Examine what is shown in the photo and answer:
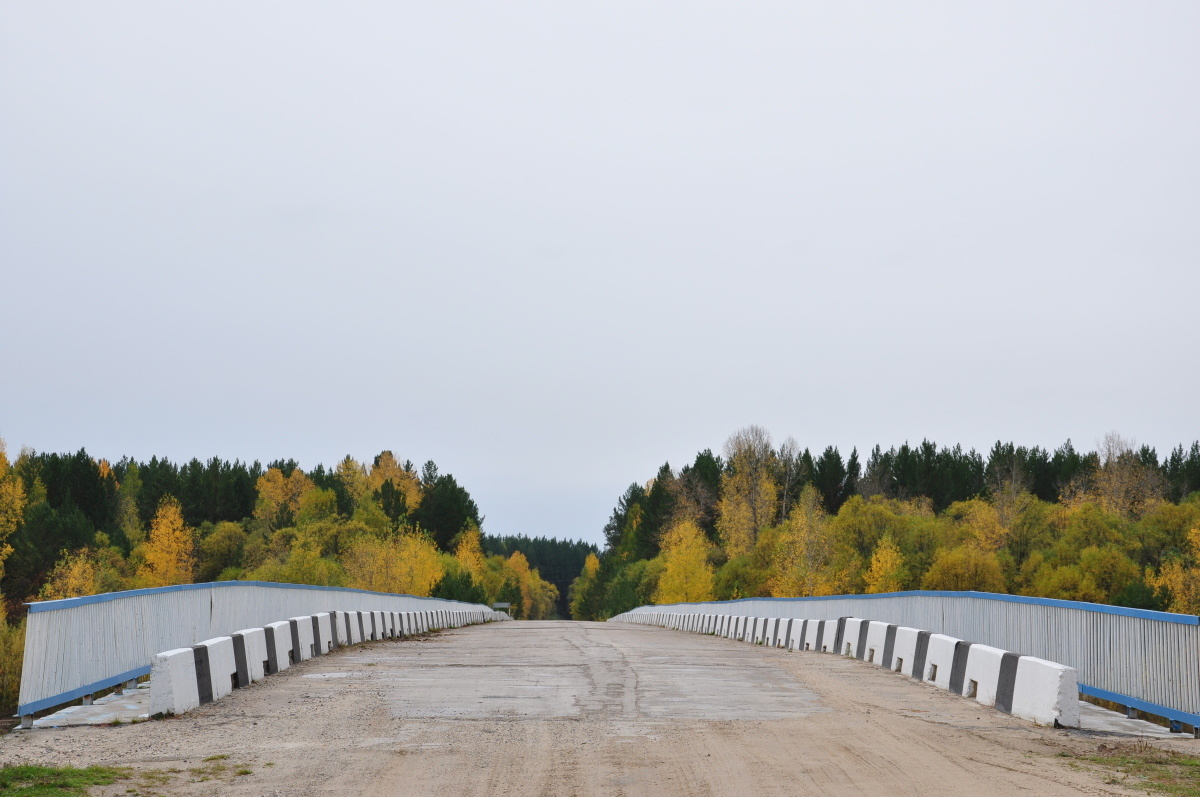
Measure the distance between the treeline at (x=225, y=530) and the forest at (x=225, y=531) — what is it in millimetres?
148

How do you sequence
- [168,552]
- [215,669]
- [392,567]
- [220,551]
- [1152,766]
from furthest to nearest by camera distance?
[220,551] < [168,552] < [392,567] < [215,669] < [1152,766]

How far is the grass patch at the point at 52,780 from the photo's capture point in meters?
6.55

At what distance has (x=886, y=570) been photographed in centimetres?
8238

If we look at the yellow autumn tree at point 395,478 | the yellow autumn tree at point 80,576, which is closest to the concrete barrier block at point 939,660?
the yellow autumn tree at point 80,576

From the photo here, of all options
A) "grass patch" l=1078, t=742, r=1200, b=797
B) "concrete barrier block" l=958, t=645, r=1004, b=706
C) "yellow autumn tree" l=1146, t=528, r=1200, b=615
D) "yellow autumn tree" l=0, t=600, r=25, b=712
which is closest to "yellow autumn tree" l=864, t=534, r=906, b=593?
"yellow autumn tree" l=1146, t=528, r=1200, b=615

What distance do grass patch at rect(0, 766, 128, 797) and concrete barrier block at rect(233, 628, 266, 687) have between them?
5185 mm

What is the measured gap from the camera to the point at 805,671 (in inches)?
626

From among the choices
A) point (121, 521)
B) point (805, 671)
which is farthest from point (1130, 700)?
point (121, 521)

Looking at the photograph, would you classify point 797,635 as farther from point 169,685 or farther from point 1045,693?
point 169,685

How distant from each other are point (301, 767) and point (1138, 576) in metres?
77.5

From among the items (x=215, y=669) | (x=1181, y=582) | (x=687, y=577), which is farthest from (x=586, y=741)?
(x=687, y=577)

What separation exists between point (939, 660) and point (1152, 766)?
5854mm

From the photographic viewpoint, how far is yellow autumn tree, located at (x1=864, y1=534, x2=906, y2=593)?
81812 millimetres

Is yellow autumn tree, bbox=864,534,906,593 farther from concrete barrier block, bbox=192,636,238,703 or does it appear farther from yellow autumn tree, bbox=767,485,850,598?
concrete barrier block, bbox=192,636,238,703
